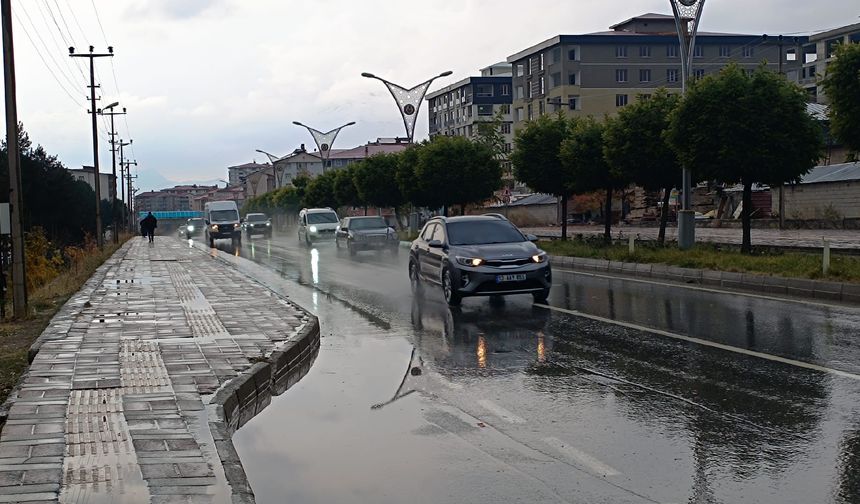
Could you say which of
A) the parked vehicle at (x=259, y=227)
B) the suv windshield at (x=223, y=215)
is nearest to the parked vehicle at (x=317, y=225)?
the suv windshield at (x=223, y=215)

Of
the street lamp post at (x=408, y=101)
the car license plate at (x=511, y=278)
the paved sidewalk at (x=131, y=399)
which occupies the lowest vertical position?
the paved sidewalk at (x=131, y=399)

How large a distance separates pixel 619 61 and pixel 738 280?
253ft

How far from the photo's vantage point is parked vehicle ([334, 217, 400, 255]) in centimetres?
3681

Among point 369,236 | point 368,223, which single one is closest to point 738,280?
point 369,236

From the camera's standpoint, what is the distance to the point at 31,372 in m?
8.73

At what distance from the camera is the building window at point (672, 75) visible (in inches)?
3632

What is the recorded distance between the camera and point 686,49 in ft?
79.8

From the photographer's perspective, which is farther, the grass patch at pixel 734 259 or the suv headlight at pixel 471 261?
the grass patch at pixel 734 259

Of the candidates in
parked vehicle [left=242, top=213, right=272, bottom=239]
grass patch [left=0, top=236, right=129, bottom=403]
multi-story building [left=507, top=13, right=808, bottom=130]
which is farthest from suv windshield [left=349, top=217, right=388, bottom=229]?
multi-story building [left=507, top=13, right=808, bottom=130]

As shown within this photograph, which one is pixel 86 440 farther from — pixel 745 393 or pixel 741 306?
pixel 741 306

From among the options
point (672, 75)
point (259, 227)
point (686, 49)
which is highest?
point (672, 75)

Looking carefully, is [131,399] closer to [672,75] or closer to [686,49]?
[686,49]

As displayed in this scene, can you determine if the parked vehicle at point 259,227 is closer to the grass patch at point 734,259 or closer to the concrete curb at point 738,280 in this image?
the grass patch at point 734,259

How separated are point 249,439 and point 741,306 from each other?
9530 mm
